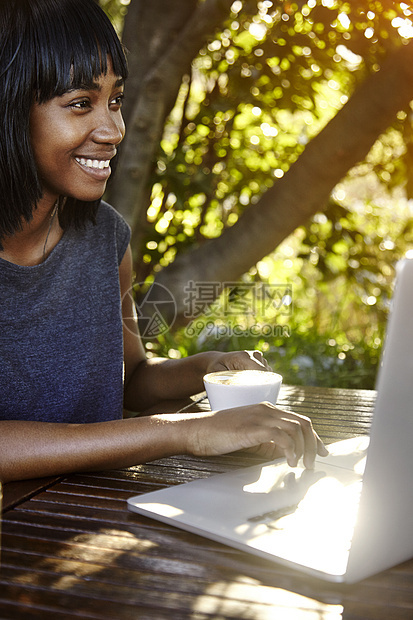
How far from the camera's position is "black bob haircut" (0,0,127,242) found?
4.64 feet

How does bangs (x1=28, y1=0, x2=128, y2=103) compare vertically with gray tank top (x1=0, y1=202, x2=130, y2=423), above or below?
above

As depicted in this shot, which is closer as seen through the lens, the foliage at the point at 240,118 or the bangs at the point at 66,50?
the bangs at the point at 66,50

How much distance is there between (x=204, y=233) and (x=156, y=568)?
12.1ft

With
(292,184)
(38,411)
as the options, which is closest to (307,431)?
(38,411)

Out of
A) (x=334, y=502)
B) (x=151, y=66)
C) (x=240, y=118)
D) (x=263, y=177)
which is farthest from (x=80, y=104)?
(x=240, y=118)

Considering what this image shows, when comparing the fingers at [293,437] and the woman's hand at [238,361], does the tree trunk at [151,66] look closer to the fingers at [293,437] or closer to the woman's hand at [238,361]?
the woman's hand at [238,361]

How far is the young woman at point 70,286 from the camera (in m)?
1.13

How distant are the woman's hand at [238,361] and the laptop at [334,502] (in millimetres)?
401

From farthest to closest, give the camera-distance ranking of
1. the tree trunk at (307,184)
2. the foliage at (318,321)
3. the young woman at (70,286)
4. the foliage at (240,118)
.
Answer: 1. the foliage at (318,321)
2. the foliage at (240,118)
3. the tree trunk at (307,184)
4. the young woman at (70,286)

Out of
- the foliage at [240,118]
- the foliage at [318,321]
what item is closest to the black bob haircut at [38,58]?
the foliage at [240,118]

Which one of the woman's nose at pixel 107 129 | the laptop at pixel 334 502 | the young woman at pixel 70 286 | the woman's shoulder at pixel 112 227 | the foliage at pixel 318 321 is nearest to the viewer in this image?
the laptop at pixel 334 502

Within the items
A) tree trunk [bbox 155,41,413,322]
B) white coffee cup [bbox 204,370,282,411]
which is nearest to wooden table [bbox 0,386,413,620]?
white coffee cup [bbox 204,370,282,411]

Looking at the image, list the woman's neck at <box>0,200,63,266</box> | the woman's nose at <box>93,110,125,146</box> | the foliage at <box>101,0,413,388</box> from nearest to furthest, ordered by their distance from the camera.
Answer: the woman's nose at <box>93,110,125,146</box>
the woman's neck at <box>0,200,63,266</box>
the foliage at <box>101,0,413,388</box>

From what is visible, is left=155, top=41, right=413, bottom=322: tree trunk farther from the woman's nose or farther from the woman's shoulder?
the woman's nose
